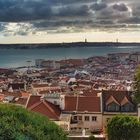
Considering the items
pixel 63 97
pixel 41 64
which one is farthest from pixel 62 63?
pixel 63 97

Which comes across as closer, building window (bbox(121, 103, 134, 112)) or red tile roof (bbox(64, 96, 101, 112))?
building window (bbox(121, 103, 134, 112))

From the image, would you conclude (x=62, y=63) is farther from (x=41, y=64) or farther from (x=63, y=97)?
(x=63, y=97)

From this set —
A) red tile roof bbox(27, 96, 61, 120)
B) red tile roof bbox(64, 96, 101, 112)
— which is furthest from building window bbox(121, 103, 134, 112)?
red tile roof bbox(27, 96, 61, 120)

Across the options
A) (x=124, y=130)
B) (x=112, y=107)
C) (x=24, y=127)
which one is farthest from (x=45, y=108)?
(x=24, y=127)

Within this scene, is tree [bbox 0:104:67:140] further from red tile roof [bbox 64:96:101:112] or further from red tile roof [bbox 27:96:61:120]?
red tile roof [bbox 64:96:101:112]

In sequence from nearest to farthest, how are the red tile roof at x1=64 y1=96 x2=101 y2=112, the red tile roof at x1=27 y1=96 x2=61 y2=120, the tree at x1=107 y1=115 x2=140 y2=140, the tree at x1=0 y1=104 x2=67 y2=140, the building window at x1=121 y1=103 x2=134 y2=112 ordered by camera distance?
the tree at x1=0 y1=104 x2=67 y2=140, the tree at x1=107 y1=115 x2=140 y2=140, the red tile roof at x1=27 y1=96 x2=61 y2=120, the building window at x1=121 y1=103 x2=134 y2=112, the red tile roof at x1=64 y1=96 x2=101 y2=112

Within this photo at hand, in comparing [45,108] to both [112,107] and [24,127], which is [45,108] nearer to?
[112,107]
